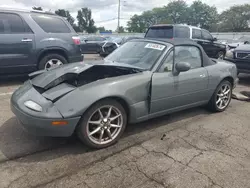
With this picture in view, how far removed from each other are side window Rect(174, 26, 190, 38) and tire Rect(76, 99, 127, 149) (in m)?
6.89

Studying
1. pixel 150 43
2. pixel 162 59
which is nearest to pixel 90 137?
pixel 162 59

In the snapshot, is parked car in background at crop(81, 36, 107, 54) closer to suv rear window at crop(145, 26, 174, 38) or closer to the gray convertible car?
suv rear window at crop(145, 26, 174, 38)

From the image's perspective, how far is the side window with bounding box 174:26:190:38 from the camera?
30.3 ft

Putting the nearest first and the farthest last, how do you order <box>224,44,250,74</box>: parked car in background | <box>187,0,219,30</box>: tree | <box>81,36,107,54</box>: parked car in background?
<box>224,44,250,74</box>: parked car in background, <box>81,36,107,54</box>: parked car in background, <box>187,0,219,30</box>: tree

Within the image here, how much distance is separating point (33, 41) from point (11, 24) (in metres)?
0.65

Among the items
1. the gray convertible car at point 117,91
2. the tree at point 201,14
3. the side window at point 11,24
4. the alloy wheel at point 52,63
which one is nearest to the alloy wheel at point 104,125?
the gray convertible car at point 117,91

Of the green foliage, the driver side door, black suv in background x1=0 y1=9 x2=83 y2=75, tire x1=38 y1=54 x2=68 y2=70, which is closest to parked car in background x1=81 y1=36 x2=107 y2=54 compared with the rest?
black suv in background x1=0 y1=9 x2=83 y2=75

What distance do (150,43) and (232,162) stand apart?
7.39ft

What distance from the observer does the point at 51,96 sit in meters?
2.86

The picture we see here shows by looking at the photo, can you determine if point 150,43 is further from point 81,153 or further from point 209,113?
point 81,153

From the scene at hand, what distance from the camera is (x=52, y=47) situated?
248 inches

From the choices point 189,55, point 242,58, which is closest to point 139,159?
point 189,55

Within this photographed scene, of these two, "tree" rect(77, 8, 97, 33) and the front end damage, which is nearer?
the front end damage

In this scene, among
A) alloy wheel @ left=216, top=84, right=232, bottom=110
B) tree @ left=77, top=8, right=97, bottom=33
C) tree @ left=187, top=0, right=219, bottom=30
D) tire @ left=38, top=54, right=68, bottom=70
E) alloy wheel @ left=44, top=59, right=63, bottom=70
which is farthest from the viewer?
tree @ left=187, top=0, right=219, bottom=30
